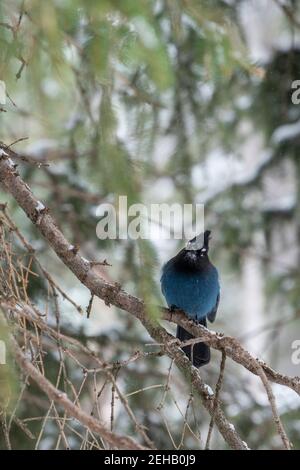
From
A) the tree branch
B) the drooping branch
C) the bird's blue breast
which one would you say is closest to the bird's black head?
the bird's blue breast

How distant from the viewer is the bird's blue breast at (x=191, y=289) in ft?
14.7

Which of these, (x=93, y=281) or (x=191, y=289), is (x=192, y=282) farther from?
(x=93, y=281)

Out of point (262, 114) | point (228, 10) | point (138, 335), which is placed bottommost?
point (138, 335)

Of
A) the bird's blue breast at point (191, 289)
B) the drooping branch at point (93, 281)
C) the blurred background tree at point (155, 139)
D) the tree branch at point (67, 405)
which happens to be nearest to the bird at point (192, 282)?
the bird's blue breast at point (191, 289)

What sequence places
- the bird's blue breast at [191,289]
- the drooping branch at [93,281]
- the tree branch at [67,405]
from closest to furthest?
the tree branch at [67,405] < the drooping branch at [93,281] < the bird's blue breast at [191,289]

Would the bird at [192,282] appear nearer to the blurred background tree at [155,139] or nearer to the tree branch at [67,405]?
the blurred background tree at [155,139]

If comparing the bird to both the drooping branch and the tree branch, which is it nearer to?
the drooping branch

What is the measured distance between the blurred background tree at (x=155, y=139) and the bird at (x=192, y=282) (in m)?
0.29

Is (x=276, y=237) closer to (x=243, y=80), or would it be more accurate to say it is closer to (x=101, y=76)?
(x=243, y=80)

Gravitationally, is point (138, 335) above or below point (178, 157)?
below

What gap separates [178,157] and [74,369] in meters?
1.66

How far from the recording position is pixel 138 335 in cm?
533
